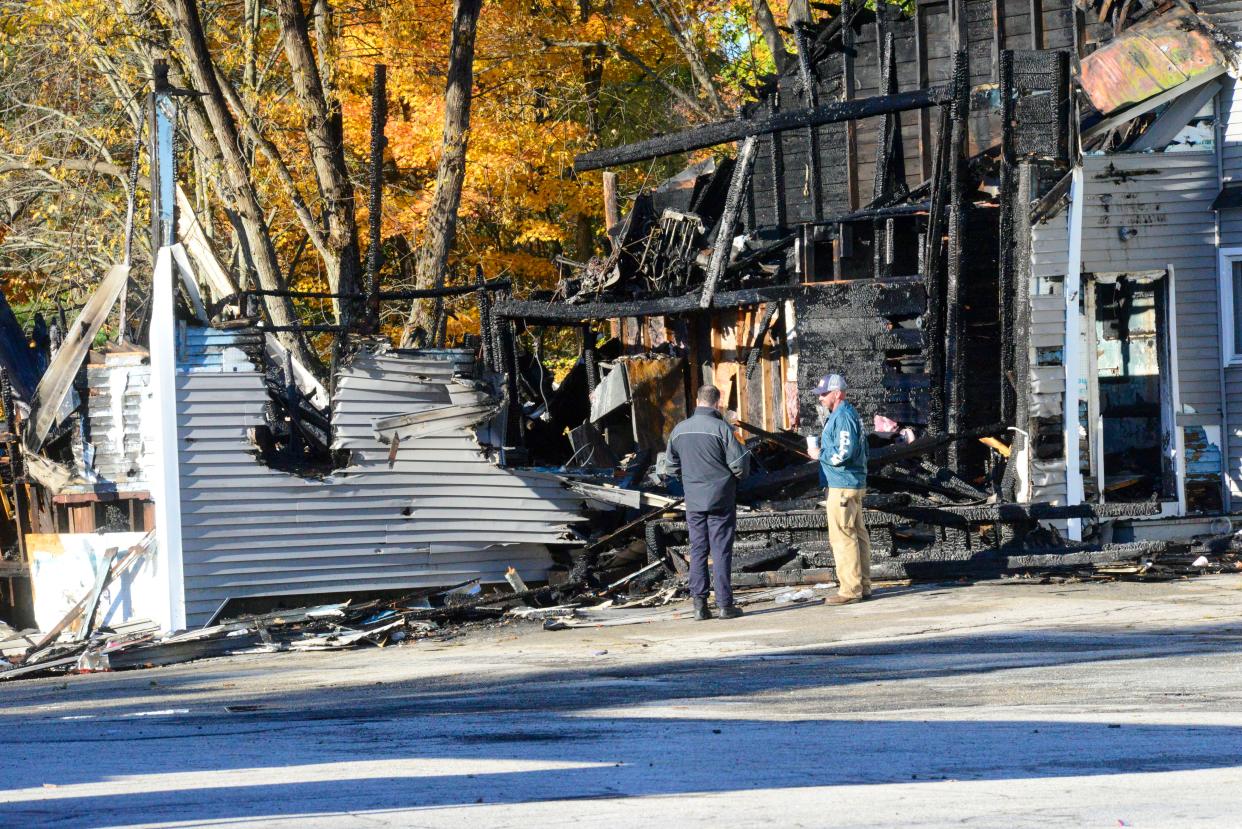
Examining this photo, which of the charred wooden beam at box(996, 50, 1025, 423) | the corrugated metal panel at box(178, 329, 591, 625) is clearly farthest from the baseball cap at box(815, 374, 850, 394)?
the corrugated metal panel at box(178, 329, 591, 625)

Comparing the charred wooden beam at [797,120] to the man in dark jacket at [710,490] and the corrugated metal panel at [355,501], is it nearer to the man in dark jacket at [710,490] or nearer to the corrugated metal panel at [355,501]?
the corrugated metal panel at [355,501]

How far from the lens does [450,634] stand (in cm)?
1198

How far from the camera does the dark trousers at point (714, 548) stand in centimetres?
1116

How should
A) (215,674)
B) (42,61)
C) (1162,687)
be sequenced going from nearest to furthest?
(1162,687), (215,674), (42,61)

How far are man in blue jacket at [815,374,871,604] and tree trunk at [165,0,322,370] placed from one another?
696 cm

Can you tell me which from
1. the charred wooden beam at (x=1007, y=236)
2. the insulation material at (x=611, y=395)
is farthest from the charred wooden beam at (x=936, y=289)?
the insulation material at (x=611, y=395)

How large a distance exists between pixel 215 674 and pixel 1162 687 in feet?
21.1

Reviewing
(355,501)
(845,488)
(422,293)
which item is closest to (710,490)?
(845,488)

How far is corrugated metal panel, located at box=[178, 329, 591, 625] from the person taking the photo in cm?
1242

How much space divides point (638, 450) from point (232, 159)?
5.72 meters

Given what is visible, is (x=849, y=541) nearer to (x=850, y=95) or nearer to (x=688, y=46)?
(x=850, y=95)

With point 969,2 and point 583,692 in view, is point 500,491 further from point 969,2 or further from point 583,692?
point 969,2

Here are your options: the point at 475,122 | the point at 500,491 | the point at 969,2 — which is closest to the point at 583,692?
the point at 500,491

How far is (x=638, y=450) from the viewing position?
15984mm
